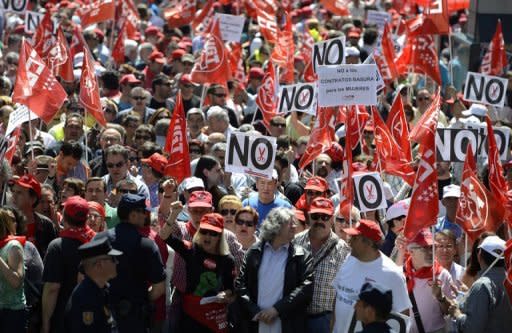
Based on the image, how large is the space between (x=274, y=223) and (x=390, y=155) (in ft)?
11.6

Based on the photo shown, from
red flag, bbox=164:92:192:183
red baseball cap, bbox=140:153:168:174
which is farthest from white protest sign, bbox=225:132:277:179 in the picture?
red baseball cap, bbox=140:153:168:174

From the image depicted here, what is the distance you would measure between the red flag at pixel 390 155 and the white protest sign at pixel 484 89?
308cm

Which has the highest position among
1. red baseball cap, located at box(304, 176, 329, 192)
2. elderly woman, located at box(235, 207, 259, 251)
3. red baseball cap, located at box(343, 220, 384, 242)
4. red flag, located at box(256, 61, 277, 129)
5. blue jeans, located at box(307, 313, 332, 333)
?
red flag, located at box(256, 61, 277, 129)

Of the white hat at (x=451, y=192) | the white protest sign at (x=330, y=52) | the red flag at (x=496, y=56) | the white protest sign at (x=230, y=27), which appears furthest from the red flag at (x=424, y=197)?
the white protest sign at (x=230, y=27)

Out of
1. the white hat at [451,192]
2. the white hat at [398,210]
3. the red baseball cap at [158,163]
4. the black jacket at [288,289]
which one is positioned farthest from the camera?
the red baseball cap at [158,163]

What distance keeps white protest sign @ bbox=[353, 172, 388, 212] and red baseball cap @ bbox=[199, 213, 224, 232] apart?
80.4 inches

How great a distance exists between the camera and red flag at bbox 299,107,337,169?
43.3ft

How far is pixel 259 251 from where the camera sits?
372 inches

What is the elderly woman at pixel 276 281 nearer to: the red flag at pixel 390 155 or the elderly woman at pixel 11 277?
the elderly woman at pixel 11 277

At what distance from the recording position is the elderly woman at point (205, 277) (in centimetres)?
949

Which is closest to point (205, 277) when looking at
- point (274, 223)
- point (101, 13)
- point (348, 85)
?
point (274, 223)

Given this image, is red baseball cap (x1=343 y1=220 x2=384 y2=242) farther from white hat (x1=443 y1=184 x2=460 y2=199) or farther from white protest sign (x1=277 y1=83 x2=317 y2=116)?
white protest sign (x1=277 y1=83 x2=317 y2=116)

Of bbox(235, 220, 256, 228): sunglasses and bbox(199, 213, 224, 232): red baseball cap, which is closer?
bbox(199, 213, 224, 232): red baseball cap

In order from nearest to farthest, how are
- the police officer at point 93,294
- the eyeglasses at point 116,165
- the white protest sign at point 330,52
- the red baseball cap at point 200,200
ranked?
1. the police officer at point 93,294
2. the red baseball cap at point 200,200
3. the eyeglasses at point 116,165
4. the white protest sign at point 330,52
